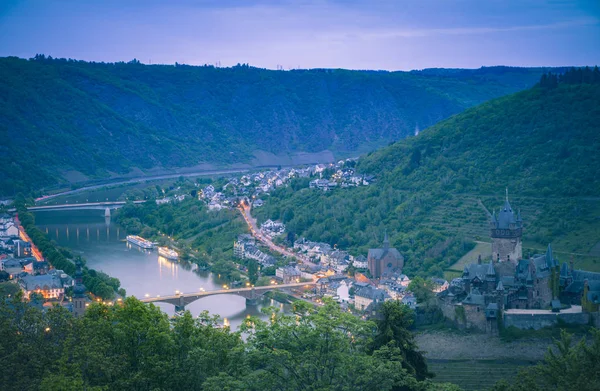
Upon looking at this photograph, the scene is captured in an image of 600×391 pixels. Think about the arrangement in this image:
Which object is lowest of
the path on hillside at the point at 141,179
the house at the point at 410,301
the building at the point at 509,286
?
the path on hillside at the point at 141,179

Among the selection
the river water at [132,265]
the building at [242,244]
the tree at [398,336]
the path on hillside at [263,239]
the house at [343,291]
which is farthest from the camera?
the building at [242,244]

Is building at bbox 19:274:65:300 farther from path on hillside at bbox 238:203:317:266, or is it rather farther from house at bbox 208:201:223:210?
house at bbox 208:201:223:210

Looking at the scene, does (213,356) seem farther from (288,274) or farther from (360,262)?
(360,262)

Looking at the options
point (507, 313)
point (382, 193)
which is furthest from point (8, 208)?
point (507, 313)

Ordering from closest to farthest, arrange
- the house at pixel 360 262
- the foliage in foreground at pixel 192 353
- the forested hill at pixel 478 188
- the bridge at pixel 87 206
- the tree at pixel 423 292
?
the foliage in foreground at pixel 192 353
the tree at pixel 423 292
the forested hill at pixel 478 188
the house at pixel 360 262
the bridge at pixel 87 206

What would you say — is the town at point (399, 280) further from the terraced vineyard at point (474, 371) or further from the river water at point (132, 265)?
the river water at point (132, 265)

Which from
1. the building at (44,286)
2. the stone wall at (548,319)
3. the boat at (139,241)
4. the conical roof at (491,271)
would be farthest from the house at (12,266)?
the stone wall at (548,319)
